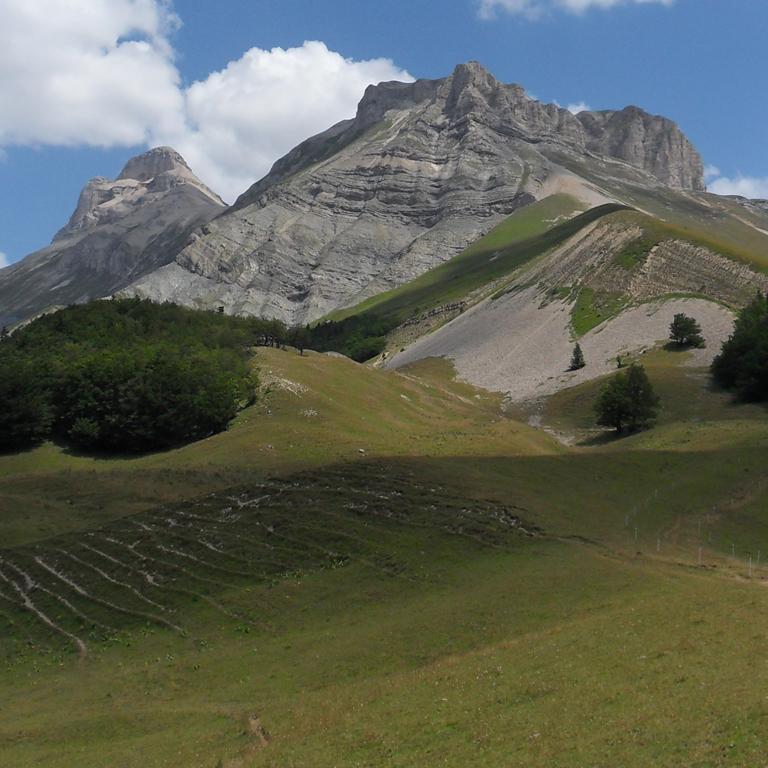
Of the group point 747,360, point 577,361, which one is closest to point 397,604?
point 747,360

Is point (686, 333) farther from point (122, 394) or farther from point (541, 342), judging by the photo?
point (122, 394)

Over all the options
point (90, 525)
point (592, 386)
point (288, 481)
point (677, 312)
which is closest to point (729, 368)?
point (592, 386)

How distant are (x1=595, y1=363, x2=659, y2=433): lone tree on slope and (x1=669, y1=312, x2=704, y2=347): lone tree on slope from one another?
3917cm

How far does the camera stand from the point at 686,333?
123 m

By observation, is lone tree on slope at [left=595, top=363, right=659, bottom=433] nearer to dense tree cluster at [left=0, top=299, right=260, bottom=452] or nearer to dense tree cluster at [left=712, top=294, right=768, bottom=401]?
dense tree cluster at [left=712, top=294, right=768, bottom=401]

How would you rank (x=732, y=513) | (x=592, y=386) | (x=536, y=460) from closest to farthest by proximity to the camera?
(x=732, y=513) → (x=536, y=460) → (x=592, y=386)

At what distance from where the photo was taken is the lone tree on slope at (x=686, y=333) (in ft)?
400

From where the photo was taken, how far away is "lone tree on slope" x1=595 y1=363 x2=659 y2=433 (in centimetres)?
8550

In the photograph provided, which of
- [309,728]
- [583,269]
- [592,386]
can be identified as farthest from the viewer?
[583,269]

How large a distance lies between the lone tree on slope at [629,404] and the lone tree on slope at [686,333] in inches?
1542

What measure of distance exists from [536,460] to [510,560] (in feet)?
61.9

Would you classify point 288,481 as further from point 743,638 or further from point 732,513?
point 743,638

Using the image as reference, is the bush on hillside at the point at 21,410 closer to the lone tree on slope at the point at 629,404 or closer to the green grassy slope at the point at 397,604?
the green grassy slope at the point at 397,604

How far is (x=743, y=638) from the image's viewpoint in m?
27.0
